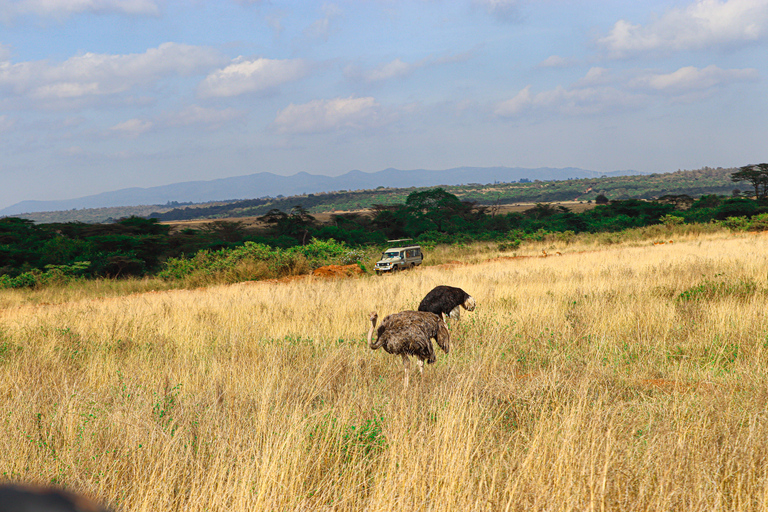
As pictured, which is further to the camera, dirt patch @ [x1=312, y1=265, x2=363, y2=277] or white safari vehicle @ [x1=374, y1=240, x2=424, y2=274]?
white safari vehicle @ [x1=374, y1=240, x2=424, y2=274]

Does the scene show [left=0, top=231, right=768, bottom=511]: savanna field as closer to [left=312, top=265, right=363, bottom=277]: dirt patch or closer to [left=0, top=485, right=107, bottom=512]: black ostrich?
[left=0, top=485, right=107, bottom=512]: black ostrich

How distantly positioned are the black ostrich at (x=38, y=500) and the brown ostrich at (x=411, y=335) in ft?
13.6

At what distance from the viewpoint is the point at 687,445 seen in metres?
3.33

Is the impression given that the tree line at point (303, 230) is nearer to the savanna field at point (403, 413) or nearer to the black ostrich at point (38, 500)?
the savanna field at point (403, 413)

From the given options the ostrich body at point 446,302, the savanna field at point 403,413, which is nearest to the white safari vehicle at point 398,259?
the savanna field at point 403,413

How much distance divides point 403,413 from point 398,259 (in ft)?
62.0

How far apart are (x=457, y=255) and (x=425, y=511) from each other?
27.3 m

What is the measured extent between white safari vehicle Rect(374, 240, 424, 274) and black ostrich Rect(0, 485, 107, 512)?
2113 cm

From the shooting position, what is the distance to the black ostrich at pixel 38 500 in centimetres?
47

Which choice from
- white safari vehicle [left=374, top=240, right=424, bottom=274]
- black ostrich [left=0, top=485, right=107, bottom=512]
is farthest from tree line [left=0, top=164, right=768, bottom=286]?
black ostrich [left=0, top=485, right=107, bottom=512]

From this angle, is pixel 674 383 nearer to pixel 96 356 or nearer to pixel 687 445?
pixel 687 445

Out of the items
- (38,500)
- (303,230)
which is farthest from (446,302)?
(303,230)

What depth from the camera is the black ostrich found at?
18.5 inches

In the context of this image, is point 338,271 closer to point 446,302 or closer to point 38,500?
point 446,302
